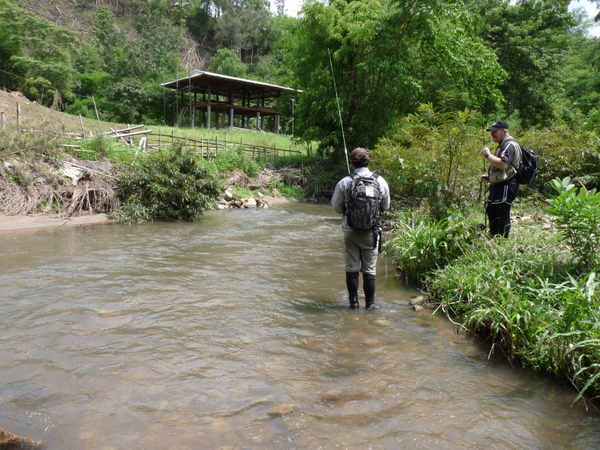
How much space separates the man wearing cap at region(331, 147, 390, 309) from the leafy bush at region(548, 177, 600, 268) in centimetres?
174

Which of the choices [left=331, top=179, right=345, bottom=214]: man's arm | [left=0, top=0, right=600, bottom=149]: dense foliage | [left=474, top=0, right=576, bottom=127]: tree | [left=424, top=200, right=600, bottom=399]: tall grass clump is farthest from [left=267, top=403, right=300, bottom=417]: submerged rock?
[left=474, top=0, right=576, bottom=127]: tree

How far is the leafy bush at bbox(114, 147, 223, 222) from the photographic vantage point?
12102mm

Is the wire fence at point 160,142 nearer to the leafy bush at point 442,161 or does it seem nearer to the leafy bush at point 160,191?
the leafy bush at point 160,191

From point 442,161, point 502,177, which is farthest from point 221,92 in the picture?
point 502,177

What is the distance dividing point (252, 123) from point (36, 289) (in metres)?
47.0

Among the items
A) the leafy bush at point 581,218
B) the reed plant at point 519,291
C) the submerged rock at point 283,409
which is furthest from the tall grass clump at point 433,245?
the submerged rock at point 283,409

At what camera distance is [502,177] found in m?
5.03

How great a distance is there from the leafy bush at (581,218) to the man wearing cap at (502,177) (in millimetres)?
990

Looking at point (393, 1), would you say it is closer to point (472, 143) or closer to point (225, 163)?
point (225, 163)

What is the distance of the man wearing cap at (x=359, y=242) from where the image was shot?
4750 mm

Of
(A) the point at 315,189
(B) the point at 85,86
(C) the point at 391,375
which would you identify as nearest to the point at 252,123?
(B) the point at 85,86

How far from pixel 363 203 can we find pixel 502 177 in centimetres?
186

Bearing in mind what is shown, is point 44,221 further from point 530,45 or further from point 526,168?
point 530,45

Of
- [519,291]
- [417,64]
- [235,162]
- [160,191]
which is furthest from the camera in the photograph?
[417,64]
